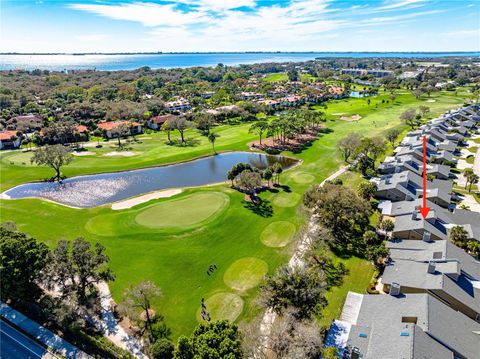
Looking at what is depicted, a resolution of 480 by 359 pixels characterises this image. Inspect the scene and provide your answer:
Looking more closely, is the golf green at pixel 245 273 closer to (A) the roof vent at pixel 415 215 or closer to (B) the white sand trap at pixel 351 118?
(A) the roof vent at pixel 415 215

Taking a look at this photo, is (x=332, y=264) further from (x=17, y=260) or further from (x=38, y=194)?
(x=38, y=194)

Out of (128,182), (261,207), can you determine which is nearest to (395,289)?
(261,207)

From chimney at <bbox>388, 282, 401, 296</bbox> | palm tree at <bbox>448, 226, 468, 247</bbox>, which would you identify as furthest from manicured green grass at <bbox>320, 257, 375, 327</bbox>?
palm tree at <bbox>448, 226, 468, 247</bbox>

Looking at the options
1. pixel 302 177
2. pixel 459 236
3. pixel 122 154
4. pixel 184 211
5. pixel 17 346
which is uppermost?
pixel 459 236

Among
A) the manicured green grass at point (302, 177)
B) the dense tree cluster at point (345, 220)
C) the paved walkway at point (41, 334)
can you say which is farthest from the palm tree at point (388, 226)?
the paved walkway at point (41, 334)

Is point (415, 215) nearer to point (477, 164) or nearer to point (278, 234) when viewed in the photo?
point (278, 234)

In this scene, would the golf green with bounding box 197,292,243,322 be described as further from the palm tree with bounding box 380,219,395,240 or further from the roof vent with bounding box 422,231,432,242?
the roof vent with bounding box 422,231,432,242
